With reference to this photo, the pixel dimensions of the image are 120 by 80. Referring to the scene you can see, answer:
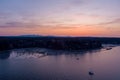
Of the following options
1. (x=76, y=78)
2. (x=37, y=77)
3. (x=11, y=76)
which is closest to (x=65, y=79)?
(x=76, y=78)

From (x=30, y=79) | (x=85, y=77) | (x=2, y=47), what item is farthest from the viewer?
(x=2, y=47)

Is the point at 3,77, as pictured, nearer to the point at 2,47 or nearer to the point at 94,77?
the point at 94,77

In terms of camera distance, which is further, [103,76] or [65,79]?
[103,76]

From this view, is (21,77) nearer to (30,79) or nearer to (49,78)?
(30,79)

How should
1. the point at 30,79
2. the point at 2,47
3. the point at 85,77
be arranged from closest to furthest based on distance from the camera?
the point at 30,79 → the point at 85,77 → the point at 2,47

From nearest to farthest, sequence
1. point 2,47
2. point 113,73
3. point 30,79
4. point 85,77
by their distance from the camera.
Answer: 1. point 30,79
2. point 85,77
3. point 113,73
4. point 2,47

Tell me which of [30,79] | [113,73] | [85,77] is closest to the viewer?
[30,79]

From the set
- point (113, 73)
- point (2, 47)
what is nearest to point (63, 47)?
point (2, 47)

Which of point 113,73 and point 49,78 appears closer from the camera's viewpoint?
point 49,78
